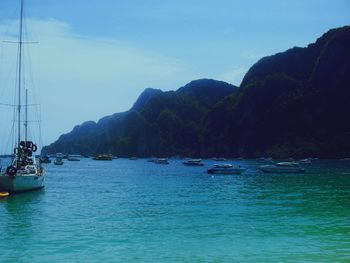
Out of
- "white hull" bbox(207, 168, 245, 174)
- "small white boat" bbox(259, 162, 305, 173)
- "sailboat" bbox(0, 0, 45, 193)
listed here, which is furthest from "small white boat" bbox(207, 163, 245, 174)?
"sailboat" bbox(0, 0, 45, 193)

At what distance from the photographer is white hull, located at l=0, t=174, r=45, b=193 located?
184 feet

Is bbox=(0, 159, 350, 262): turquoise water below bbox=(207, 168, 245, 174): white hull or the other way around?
below

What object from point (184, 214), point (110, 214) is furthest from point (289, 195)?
point (110, 214)

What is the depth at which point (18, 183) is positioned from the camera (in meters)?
57.3

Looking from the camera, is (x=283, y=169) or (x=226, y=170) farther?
(x=283, y=169)

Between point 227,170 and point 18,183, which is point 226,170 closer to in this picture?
point 227,170

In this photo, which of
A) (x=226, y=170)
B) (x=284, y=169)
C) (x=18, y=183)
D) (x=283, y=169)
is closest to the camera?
(x=18, y=183)

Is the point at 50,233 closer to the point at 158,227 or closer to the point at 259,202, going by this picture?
the point at 158,227

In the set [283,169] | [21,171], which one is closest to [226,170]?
[283,169]

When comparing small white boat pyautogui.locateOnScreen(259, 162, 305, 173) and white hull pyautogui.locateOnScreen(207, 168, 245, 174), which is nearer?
white hull pyautogui.locateOnScreen(207, 168, 245, 174)

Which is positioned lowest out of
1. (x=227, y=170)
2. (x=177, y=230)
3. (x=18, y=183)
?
(x=177, y=230)

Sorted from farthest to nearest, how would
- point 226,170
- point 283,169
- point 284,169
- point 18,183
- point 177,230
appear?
point 283,169
point 284,169
point 226,170
point 18,183
point 177,230

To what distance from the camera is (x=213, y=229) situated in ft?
109

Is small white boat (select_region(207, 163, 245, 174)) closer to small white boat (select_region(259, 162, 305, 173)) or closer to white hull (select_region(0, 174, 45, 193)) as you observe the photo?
small white boat (select_region(259, 162, 305, 173))
